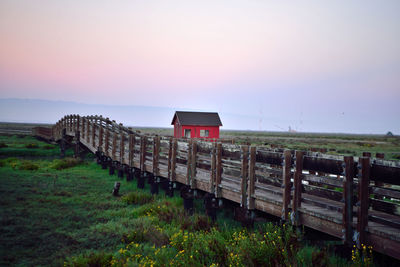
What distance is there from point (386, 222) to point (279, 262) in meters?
1.89

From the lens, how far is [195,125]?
36.6m

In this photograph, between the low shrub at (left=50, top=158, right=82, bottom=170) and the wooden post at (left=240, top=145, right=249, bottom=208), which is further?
the low shrub at (left=50, top=158, right=82, bottom=170)

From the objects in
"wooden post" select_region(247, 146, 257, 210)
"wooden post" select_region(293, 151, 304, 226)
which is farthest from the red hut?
"wooden post" select_region(293, 151, 304, 226)

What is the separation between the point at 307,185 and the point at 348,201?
73.1 inches

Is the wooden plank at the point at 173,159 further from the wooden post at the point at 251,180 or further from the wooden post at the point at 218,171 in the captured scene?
the wooden post at the point at 251,180

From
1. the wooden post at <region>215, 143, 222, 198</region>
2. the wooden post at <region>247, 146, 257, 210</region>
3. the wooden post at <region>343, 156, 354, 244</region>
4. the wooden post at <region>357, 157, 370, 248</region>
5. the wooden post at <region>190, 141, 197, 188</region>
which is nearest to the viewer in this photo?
the wooden post at <region>357, 157, 370, 248</region>

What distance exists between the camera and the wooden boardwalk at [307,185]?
5.07 meters

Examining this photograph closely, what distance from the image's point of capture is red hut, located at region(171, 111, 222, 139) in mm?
36312

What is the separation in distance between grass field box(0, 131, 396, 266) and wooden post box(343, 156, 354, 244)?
360mm

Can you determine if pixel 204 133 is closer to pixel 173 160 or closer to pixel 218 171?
pixel 173 160

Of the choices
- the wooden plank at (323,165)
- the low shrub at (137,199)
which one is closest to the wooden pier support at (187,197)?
the low shrub at (137,199)

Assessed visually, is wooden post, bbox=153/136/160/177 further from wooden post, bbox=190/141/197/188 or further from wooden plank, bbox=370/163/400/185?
wooden plank, bbox=370/163/400/185

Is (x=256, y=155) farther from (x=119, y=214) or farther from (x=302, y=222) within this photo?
(x=119, y=214)

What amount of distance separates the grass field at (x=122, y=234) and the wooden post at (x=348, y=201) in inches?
14.2
